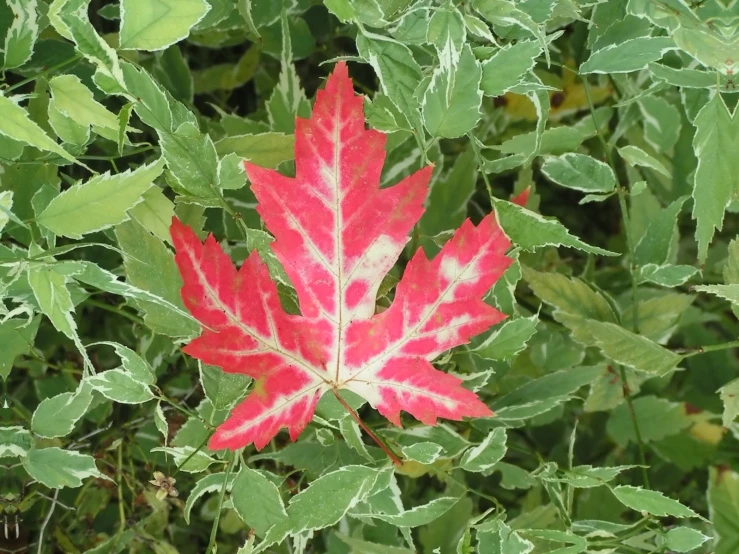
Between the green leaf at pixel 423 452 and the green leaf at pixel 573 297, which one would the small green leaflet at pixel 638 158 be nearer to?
the green leaf at pixel 573 297

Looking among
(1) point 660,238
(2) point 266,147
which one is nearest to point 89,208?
(2) point 266,147

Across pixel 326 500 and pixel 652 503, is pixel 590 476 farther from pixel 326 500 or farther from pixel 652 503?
pixel 326 500

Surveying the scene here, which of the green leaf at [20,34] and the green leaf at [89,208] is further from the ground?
the green leaf at [20,34]

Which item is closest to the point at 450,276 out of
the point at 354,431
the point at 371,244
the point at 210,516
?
the point at 371,244

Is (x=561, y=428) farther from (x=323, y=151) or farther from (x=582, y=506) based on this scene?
(x=323, y=151)

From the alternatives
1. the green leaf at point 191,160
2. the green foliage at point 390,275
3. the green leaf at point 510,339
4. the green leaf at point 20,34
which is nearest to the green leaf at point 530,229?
the green foliage at point 390,275
